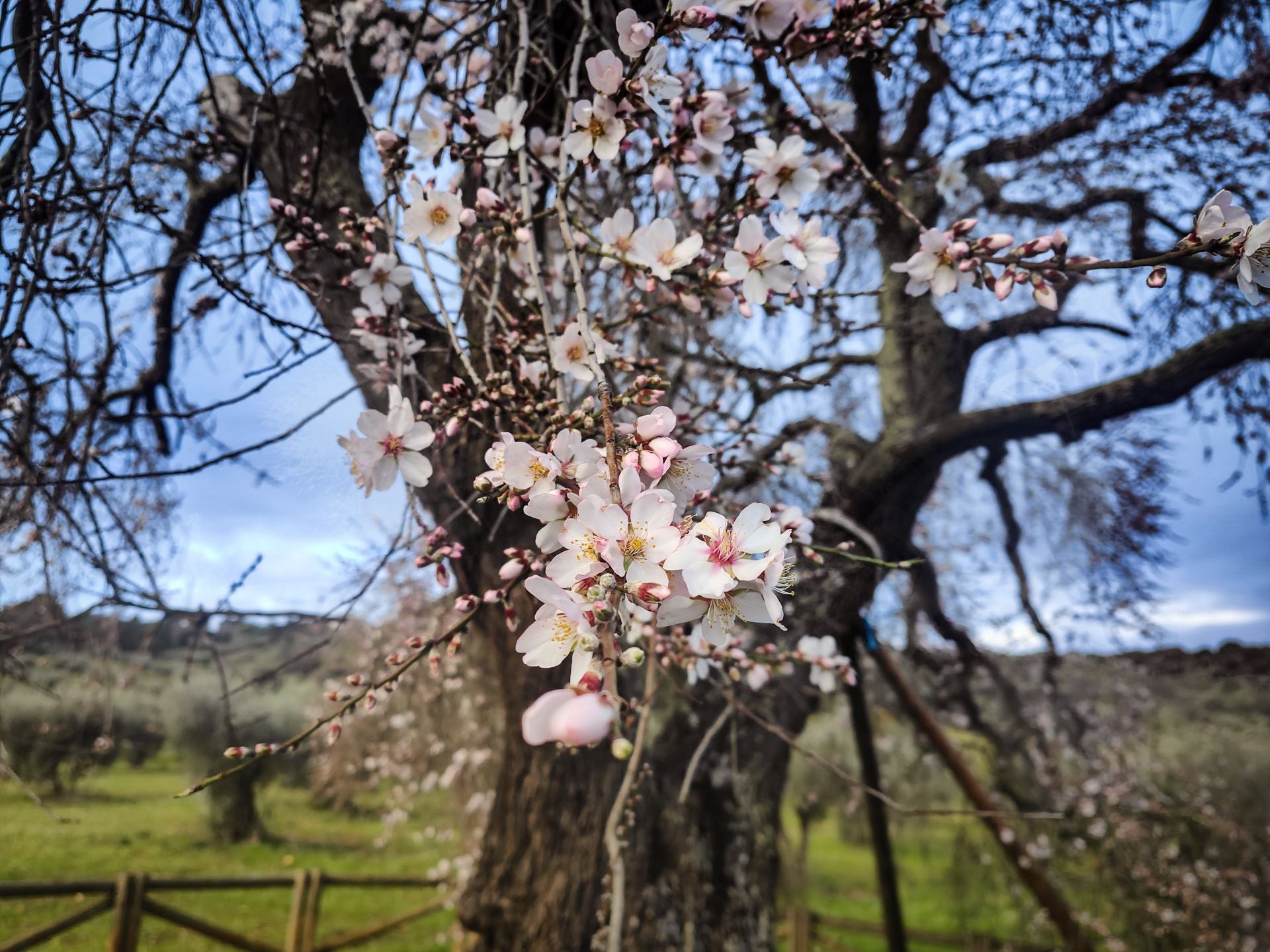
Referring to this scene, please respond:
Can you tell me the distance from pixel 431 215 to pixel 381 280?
20 cm

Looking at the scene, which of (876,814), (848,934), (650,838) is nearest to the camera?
(650,838)

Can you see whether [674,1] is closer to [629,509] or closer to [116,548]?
[629,509]

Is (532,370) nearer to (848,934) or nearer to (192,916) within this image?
(192,916)

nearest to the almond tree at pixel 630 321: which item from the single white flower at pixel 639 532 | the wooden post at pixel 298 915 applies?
Result: the single white flower at pixel 639 532

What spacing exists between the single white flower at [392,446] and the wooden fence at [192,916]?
2612 millimetres

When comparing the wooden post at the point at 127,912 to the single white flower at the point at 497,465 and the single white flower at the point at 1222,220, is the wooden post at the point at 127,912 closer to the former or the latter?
the single white flower at the point at 497,465

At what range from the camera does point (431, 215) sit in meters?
0.77

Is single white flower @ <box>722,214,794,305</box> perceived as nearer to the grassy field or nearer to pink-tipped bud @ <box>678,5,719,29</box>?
pink-tipped bud @ <box>678,5,719,29</box>

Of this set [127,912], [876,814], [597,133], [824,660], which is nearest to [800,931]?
[876,814]

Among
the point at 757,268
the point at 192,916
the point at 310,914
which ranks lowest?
the point at 310,914

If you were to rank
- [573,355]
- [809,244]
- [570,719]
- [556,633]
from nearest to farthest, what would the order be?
1. [570,719]
2. [556,633]
3. [573,355]
4. [809,244]

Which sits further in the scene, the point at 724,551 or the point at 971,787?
the point at 971,787

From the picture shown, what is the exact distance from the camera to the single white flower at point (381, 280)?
2.91 feet

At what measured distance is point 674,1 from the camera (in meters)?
0.60
